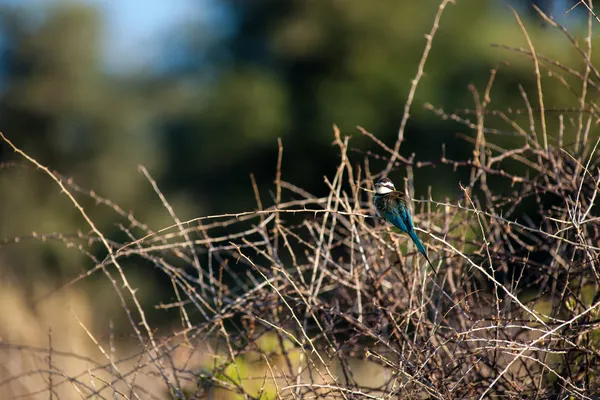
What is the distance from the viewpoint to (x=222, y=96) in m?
22.9

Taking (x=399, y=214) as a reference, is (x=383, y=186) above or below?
above

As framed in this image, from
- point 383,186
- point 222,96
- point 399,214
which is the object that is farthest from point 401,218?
point 222,96

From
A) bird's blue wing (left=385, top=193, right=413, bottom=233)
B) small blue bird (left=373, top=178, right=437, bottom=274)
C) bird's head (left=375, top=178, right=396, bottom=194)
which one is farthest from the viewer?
bird's head (left=375, top=178, right=396, bottom=194)

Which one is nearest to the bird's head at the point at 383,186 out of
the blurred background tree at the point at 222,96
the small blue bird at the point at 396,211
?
the small blue bird at the point at 396,211

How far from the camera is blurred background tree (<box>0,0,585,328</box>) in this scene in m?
20.6

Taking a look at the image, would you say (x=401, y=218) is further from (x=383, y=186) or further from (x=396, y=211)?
(x=383, y=186)

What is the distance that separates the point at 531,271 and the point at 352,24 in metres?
19.9

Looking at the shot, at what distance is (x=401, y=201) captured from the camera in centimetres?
393

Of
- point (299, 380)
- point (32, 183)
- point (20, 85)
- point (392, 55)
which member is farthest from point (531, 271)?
point (20, 85)

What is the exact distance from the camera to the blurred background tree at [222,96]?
67.5ft

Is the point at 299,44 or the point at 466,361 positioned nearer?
the point at 466,361

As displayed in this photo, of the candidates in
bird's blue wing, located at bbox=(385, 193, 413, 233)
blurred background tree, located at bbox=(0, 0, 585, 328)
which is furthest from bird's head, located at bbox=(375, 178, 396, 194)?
blurred background tree, located at bbox=(0, 0, 585, 328)

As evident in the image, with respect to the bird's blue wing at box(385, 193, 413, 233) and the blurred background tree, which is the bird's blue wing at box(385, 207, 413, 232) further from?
the blurred background tree

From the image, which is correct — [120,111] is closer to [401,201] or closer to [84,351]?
[84,351]
